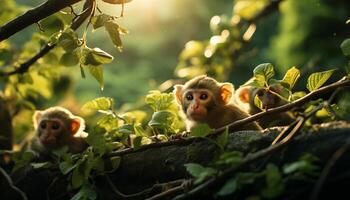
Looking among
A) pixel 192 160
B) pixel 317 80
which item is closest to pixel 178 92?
pixel 192 160

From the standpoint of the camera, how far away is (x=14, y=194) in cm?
418

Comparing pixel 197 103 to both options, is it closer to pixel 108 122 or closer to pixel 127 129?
pixel 108 122

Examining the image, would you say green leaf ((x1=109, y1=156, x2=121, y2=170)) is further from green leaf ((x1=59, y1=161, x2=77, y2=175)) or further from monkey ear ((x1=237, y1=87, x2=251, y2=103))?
monkey ear ((x1=237, y1=87, x2=251, y2=103))

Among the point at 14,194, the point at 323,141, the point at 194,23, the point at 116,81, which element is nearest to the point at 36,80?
the point at 14,194

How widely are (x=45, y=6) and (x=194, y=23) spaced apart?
16825 millimetres

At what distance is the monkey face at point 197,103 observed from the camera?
15.8ft

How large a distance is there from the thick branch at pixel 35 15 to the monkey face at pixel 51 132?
105 inches

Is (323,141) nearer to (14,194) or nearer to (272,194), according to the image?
(272,194)

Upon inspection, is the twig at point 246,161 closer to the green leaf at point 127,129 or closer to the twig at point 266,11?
the green leaf at point 127,129

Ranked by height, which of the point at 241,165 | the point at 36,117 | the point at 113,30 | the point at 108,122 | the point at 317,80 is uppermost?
the point at 36,117

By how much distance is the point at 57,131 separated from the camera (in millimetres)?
5812

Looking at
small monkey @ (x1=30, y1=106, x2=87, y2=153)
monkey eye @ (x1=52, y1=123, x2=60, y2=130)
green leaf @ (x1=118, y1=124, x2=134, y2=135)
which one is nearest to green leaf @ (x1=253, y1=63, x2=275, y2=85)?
green leaf @ (x1=118, y1=124, x2=134, y2=135)

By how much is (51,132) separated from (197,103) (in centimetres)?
168

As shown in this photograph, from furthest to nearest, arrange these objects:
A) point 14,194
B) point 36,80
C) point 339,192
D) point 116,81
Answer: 1. point 116,81
2. point 36,80
3. point 14,194
4. point 339,192
